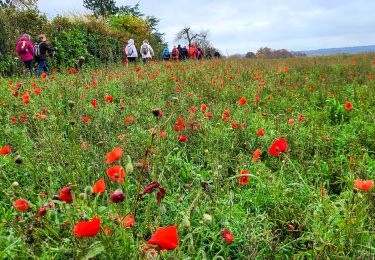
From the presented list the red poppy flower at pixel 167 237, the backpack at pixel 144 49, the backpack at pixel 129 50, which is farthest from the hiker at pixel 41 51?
the red poppy flower at pixel 167 237

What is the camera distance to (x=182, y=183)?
3105 mm

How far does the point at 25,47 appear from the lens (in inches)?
397

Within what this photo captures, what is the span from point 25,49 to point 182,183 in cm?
868

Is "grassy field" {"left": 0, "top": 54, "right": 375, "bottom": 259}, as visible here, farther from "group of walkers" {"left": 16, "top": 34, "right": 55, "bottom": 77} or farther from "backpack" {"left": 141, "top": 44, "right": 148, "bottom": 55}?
"backpack" {"left": 141, "top": 44, "right": 148, "bottom": 55}

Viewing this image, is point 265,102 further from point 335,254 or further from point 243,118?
point 335,254

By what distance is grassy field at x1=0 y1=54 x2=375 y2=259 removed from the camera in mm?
1702

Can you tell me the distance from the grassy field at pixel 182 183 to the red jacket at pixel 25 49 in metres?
4.82

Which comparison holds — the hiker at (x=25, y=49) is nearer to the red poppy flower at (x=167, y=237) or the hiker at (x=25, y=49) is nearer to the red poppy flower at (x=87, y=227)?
the red poppy flower at (x=87, y=227)

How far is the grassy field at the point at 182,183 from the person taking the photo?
170cm

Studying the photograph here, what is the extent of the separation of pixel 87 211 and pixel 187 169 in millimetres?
1445

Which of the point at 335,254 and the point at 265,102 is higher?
the point at 265,102

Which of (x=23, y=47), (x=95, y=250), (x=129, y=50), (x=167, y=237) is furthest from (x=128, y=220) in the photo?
(x=129, y=50)

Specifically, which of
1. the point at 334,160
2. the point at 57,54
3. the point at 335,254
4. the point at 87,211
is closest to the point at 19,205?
the point at 87,211

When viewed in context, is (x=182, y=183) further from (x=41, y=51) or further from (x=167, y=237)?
(x=41, y=51)
